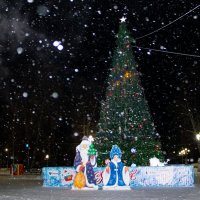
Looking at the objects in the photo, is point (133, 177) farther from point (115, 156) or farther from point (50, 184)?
point (50, 184)

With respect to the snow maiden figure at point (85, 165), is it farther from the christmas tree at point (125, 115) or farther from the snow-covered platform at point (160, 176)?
the christmas tree at point (125, 115)

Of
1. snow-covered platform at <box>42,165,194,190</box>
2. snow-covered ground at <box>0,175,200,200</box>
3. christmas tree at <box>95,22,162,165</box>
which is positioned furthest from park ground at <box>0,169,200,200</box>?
christmas tree at <box>95,22,162,165</box>

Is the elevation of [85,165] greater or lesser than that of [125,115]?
lesser

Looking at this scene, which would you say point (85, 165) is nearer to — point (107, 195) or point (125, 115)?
point (107, 195)

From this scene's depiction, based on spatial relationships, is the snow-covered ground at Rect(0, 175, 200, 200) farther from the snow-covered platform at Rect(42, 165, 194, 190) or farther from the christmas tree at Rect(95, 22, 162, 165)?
the christmas tree at Rect(95, 22, 162, 165)

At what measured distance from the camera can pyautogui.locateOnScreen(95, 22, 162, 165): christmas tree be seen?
24.1 m

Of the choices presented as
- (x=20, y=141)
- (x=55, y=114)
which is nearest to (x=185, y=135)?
(x=55, y=114)

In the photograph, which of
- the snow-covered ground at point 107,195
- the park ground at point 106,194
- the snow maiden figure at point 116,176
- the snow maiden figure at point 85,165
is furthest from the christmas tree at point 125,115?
the snow-covered ground at point 107,195

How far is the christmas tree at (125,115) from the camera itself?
24125 millimetres

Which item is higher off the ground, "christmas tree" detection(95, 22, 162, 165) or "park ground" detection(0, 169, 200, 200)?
"christmas tree" detection(95, 22, 162, 165)

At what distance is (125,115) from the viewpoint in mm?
24406

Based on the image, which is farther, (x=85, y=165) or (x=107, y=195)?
(x=85, y=165)

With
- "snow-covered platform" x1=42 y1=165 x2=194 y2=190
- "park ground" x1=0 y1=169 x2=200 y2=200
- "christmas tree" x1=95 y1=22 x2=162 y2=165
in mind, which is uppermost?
"christmas tree" x1=95 y1=22 x2=162 y2=165

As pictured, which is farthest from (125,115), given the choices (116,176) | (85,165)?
(116,176)
